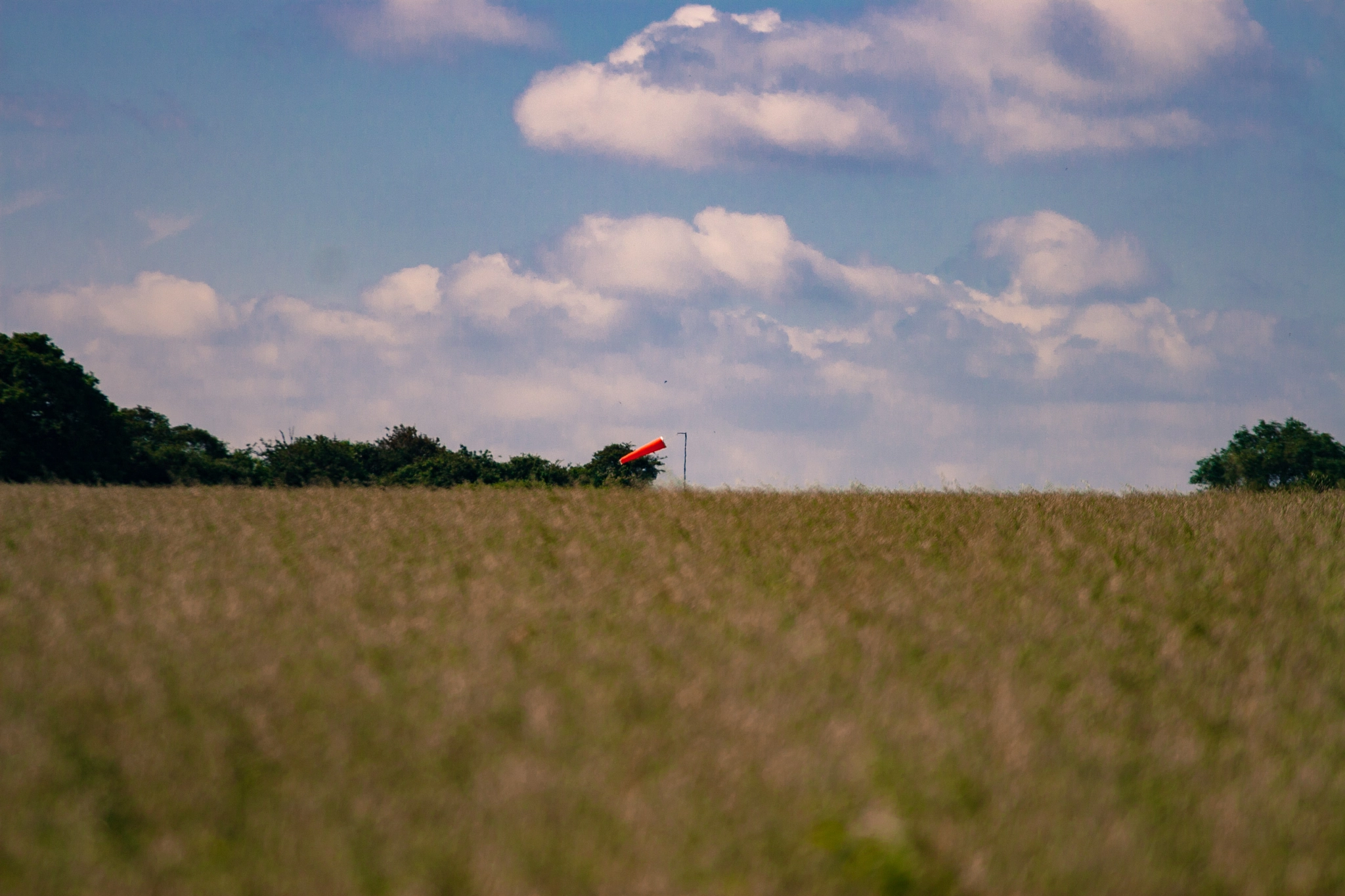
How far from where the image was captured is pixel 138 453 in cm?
3619

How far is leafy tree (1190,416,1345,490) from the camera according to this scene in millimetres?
56062

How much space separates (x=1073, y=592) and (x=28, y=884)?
9.48 m

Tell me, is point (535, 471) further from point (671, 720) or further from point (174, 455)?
point (671, 720)

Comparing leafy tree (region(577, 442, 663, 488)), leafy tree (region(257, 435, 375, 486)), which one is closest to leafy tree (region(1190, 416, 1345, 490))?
leafy tree (region(577, 442, 663, 488))

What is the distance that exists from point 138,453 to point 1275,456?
189 ft

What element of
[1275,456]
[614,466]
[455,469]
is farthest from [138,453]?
[1275,456]

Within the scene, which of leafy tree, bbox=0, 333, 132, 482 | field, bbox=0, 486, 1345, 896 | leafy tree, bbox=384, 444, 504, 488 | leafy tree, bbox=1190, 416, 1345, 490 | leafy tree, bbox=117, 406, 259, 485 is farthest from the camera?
leafy tree, bbox=1190, 416, 1345, 490

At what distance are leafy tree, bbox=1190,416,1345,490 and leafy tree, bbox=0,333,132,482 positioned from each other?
51190mm

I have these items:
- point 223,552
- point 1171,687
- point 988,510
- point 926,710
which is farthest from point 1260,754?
point 223,552

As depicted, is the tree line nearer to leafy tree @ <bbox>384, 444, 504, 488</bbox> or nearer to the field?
leafy tree @ <bbox>384, 444, 504, 488</bbox>

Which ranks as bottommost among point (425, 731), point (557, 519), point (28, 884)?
point (28, 884)

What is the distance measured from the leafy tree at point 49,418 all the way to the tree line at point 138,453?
3cm

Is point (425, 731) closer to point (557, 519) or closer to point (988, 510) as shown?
point (557, 519)

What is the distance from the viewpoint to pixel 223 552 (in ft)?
41.8
